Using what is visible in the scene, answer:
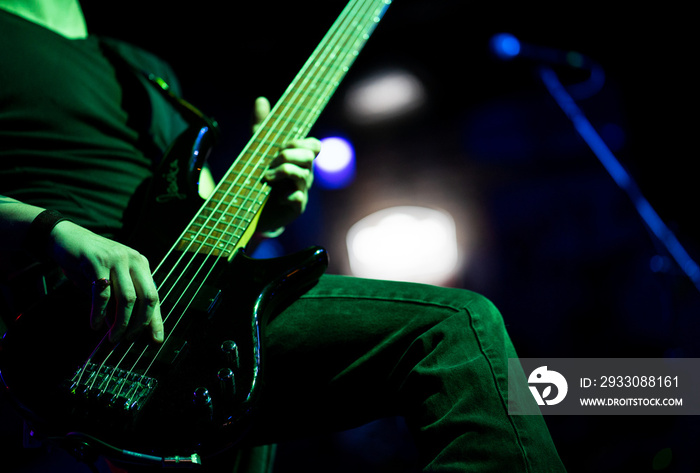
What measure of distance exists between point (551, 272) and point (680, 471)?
4.87 feet

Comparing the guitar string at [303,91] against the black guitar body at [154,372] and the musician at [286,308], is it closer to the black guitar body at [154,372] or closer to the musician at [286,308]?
the musician at [286,308]

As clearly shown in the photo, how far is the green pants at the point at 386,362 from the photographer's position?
0.68 m

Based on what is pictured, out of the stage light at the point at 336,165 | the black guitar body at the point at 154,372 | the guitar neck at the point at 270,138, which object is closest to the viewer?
the black guitar body at the point at 154,372

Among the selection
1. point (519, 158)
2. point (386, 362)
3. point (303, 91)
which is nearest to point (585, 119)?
point (519, 158)

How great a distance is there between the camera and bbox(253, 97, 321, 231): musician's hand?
105 centimetres

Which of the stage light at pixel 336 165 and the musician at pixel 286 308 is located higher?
the musician at pixel 286 308

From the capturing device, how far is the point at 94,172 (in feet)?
3.55

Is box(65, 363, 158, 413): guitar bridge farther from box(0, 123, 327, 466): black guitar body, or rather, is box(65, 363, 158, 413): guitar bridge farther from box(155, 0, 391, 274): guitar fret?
box(155, 0, 391, 274): guitar fret

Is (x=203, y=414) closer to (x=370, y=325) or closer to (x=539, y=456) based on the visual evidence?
(x=370, y=325)

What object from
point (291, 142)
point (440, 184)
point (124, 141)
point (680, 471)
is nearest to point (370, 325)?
point (291, 142)

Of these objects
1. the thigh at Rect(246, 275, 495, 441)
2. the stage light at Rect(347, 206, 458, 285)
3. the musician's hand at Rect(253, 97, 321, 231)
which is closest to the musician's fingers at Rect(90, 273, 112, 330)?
the thigh at Rect(246, 275, 495, 441)

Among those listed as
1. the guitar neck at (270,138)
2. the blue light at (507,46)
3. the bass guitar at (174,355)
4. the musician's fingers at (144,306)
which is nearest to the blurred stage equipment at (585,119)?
the blue light at (507,46)

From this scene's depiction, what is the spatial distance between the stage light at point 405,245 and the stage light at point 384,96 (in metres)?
1.08

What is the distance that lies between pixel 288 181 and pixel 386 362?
1.80 ft
